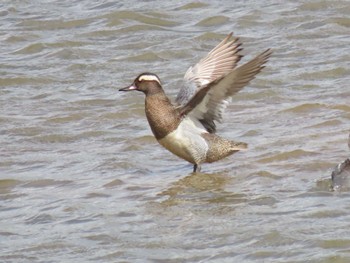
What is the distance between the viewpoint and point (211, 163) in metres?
10.2

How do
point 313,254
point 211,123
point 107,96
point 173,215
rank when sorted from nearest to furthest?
1. point 313,254
2. point 173,215
3. point 211,123
4. point 107,96

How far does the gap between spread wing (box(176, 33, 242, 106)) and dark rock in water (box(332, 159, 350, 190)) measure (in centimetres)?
223

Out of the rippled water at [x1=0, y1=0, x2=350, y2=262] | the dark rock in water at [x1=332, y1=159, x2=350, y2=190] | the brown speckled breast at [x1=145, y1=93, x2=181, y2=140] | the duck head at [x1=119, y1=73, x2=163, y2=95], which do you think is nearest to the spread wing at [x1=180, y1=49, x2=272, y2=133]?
the brown speckled breast at [x1=145, y1=93, x2=181, y2=140]

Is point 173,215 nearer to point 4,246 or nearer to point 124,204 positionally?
point 124,204

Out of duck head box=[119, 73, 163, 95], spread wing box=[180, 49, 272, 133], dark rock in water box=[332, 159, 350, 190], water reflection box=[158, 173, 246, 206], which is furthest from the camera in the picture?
duck head box=[119, 73, 163, 95]

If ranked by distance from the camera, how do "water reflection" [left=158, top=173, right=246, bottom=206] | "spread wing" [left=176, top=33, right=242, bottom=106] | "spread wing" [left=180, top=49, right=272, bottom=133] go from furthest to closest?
"spread wing" [left=176, top=33, right=242, bottom=106] < "spread wing" [left=180, top=49, right=272, bottom=133] < "water reflection" [left=158, top=173, right=246, bottom=206]

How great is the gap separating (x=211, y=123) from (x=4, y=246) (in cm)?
264

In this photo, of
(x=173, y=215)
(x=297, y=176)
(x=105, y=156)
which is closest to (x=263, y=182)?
(x=297, y=176)

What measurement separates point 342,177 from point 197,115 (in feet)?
6.09

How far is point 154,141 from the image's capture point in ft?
35.4

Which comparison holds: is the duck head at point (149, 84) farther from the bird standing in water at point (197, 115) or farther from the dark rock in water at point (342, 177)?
the dark rock in water at point (342, 177)

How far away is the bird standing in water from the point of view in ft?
31.4

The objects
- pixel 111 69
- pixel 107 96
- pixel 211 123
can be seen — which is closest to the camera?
pixel 211 123

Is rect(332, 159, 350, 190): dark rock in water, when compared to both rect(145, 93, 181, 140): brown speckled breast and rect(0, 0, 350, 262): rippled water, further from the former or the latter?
rect(145, 93, 181, 140): brown speckled breast
